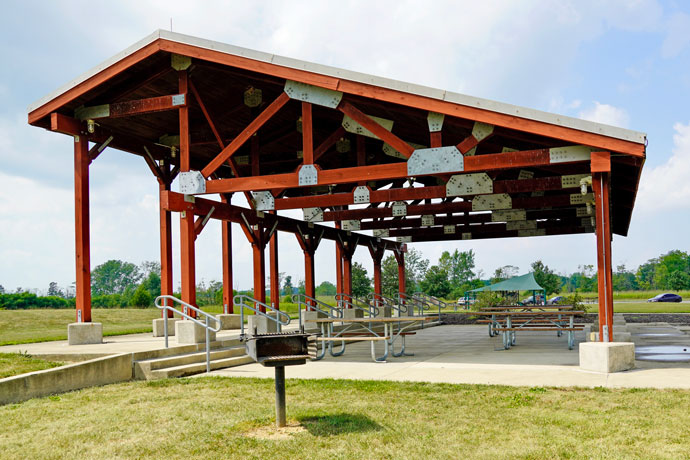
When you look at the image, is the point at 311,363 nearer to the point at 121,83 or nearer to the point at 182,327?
the point at 182,327

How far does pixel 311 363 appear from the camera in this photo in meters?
9.36

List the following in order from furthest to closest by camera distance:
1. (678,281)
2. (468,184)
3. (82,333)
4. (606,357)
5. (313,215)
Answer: (678,281) < (313,215) < (468,184) < (82,333) < (606,357)

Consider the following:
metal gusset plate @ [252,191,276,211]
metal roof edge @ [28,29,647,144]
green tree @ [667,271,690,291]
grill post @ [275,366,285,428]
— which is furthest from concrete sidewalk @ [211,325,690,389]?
green tree @ [667,271,690,291]

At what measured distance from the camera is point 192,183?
413 inches

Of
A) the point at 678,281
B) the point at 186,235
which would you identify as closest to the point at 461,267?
the point at 678,281

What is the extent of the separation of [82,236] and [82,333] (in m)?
1.73

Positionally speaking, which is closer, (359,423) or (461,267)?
(359,423)

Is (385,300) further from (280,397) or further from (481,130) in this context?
(280,397)

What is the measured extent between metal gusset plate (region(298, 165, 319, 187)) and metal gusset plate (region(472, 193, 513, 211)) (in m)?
5.40

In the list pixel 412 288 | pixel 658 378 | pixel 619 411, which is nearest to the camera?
pixel 619 411

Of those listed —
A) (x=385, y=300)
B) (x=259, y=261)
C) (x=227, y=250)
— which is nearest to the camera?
(x=259, y=261)

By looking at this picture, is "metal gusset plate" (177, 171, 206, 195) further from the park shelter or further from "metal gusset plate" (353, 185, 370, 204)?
"metal gusset plate" (353, 185, 370, 204)

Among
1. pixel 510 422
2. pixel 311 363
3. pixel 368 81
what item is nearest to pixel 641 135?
pixel 368 81

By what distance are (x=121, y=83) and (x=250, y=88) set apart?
241 centimetres
